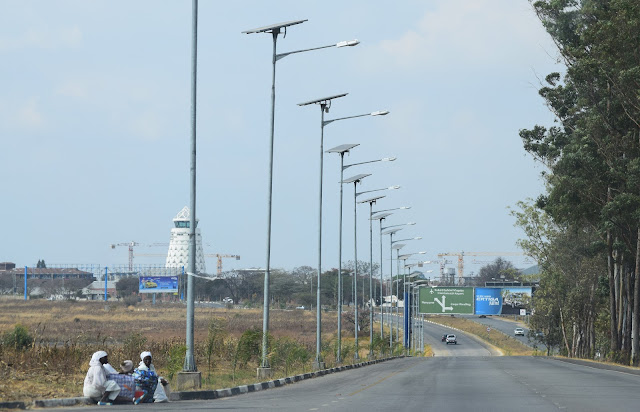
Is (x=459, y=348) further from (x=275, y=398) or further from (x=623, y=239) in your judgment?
(x=275, y=398)

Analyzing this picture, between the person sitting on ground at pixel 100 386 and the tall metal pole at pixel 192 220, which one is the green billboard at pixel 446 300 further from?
the person sitting on ground at pixel 100 386

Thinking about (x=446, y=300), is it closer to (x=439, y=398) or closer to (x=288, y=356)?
(x=288, y=356)

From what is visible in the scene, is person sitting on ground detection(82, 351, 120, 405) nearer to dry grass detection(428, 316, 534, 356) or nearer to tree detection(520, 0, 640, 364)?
tree detection(520, 0, 640, 364)

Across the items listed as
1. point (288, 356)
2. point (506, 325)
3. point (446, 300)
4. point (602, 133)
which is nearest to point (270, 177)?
point (288, 356)

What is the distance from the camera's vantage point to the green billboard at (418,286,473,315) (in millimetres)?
112812

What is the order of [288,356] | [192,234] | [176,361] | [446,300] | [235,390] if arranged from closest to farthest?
1. [192,234]
2. [235,390]
3. [176,361]
4. [288,356]
5. [446,300]

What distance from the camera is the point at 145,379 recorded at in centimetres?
2002

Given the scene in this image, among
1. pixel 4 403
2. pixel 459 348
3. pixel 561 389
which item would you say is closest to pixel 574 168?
pixel 561 389

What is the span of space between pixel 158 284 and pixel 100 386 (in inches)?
6022

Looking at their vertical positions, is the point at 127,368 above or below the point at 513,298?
below

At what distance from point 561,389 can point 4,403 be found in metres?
15.1

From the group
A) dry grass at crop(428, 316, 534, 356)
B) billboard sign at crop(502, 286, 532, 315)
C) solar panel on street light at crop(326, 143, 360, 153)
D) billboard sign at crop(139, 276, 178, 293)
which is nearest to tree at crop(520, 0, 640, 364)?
solar panel on street light at crop(326, 143, 360, 153)

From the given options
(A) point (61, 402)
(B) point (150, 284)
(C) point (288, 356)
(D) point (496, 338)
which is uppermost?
(B) point (150, 284)

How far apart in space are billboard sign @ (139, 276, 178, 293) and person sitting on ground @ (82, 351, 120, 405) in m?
152
